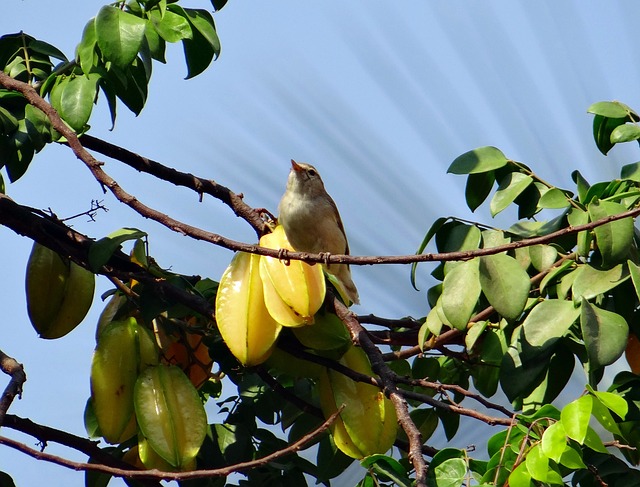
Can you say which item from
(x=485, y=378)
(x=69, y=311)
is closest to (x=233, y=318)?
(x=69, y=311)

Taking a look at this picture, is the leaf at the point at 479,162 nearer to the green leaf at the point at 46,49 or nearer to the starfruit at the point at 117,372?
the starfruit at the point at 117,372

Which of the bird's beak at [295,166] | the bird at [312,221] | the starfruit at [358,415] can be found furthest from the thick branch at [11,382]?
the bird's beak at [295,166]

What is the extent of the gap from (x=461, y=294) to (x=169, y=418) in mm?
613

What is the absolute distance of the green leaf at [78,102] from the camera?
1.82 meters

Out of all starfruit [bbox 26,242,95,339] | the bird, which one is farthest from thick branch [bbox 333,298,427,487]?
the bird

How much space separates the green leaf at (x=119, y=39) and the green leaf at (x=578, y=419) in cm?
100

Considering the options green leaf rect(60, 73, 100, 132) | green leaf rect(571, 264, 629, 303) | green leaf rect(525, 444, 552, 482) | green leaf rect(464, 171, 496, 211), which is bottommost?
green leaf rect(525, 444, 552, 482)

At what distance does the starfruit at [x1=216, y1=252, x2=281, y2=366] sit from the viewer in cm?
177

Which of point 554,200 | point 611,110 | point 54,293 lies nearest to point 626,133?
point 611,110

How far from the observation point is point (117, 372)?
188 centimetres

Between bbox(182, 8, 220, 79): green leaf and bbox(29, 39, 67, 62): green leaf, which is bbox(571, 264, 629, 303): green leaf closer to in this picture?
bbox(182, 8, 220, 79): green leaf

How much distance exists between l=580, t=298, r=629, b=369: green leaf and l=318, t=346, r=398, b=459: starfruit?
15.2 inches

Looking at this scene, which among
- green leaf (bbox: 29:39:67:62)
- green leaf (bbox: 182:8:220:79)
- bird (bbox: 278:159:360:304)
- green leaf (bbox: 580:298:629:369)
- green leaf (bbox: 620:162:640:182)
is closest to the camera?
green leaf (bbox: 580:298:629:369)

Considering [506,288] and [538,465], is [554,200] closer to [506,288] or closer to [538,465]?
[506,288]
